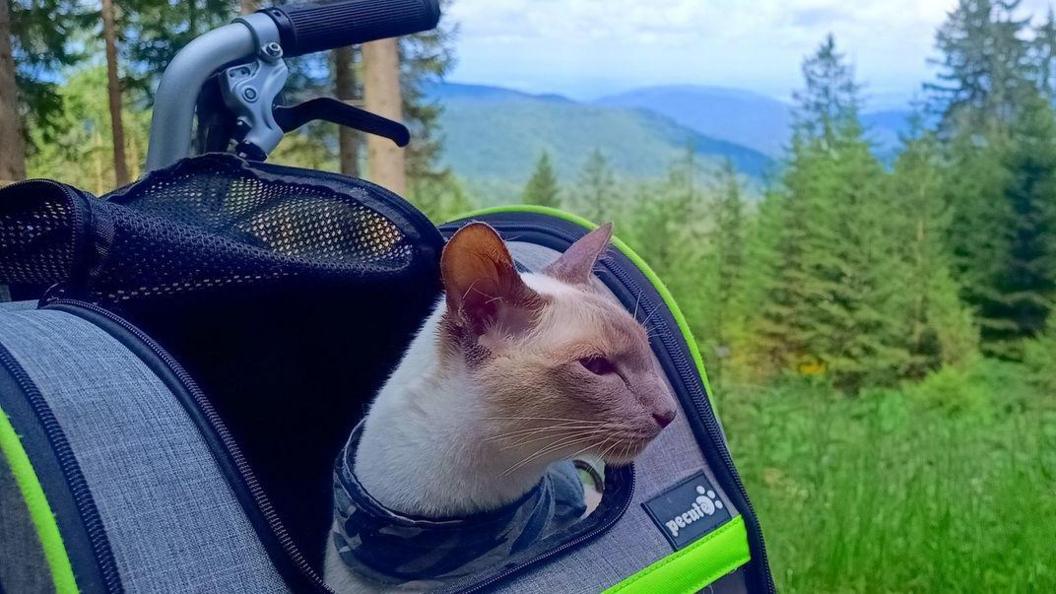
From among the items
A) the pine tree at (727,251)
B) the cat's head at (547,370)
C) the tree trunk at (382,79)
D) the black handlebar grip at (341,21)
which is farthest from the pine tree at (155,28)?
the pine tree at (727,251)

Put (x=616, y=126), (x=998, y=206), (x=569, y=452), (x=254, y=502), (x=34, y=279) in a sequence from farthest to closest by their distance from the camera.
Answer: (x=616, y=126), (x=998, y=206), (x=569, y=452), (x=34, y=279), (x=254, y=502)

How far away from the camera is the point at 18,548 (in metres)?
0.70

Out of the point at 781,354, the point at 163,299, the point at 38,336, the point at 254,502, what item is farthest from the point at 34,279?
the point at 781,354

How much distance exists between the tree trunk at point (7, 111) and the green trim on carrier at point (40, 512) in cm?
180

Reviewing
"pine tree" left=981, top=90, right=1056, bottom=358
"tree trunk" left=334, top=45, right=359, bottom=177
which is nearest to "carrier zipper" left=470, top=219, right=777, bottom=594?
"tree trunk" left=334, top=45, right=359, bottom=177

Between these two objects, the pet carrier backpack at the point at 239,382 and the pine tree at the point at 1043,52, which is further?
the pine tree at the point at 1043,52

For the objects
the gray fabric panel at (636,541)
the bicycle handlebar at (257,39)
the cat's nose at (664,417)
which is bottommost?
the gray fabric panel at (636,541)

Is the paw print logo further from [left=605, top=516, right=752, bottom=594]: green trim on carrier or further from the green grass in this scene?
the green grass

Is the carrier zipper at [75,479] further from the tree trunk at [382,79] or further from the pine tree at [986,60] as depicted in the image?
the pine tree at [986,60]

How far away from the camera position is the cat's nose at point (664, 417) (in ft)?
3.55

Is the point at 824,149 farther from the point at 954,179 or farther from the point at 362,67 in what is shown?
the point at 362,67

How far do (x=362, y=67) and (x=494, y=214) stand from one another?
7.63 ft

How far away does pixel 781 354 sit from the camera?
4988 mm

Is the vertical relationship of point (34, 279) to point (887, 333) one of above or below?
above
